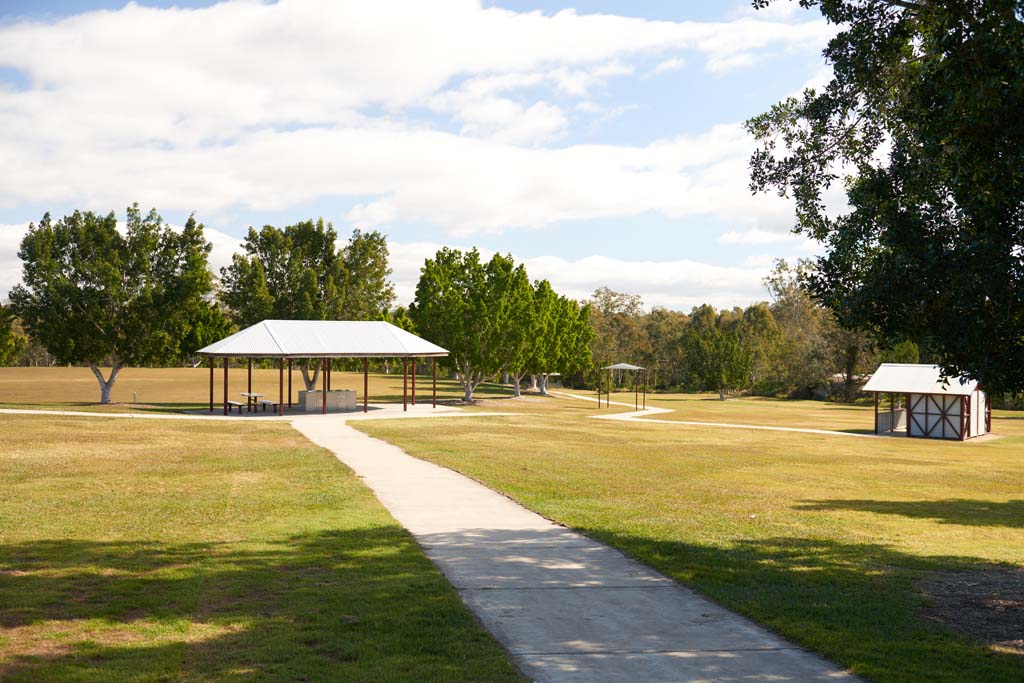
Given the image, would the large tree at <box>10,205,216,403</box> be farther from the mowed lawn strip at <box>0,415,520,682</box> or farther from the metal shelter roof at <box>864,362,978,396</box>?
the metal shelter roof at <box>864,362,978,396</box>

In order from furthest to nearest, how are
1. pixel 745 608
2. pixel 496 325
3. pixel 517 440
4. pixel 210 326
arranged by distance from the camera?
pixel 210 326
pixel 496 325
pixel 517 440
pixel 745 608

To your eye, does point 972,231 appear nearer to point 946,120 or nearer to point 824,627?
point 946,120

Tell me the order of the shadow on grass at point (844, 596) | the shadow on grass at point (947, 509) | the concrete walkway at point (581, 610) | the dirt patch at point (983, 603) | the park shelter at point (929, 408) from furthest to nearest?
the park shelter at point (929, 408)
the shadow on grass at point (947, 509)
the dirt patch at point (983, 603)
the shadow on grass at point (844, 596)
the concrete walkway at point (581, 610)

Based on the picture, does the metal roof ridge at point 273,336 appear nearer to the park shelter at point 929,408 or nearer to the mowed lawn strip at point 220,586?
the mowed lawn strip at point 220,586

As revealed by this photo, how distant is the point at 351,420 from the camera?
33.9 m

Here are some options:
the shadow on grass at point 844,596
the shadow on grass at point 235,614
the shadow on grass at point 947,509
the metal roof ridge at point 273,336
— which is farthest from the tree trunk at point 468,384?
the shadow on grass at point 235,614

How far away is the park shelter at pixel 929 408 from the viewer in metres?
37.4

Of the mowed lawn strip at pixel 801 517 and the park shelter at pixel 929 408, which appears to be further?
the park shelter at pixel 929 408

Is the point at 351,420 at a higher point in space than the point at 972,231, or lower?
lower

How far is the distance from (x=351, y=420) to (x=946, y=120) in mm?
28227

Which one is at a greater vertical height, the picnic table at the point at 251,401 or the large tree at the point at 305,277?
the large tree at the point at 305,277

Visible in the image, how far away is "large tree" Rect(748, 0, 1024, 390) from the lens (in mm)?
7684

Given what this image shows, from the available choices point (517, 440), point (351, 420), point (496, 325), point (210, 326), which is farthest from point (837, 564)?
Answer: point (210, 326)

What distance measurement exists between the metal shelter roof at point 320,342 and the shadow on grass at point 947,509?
24.8m
